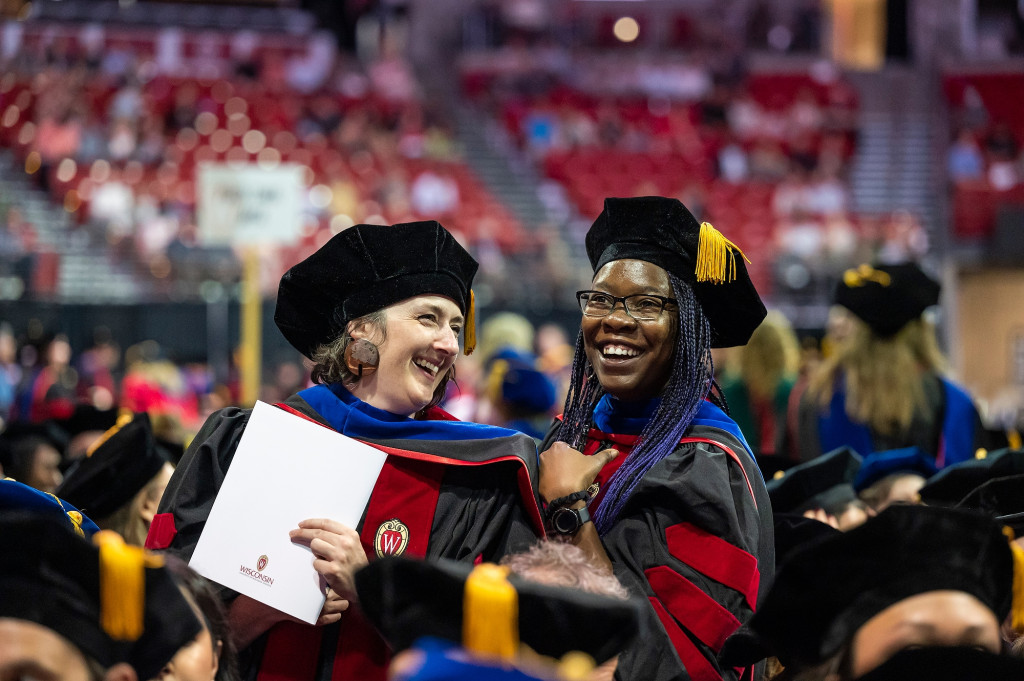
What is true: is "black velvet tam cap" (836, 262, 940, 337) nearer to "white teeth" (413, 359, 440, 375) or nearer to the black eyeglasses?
the black eyeglasses

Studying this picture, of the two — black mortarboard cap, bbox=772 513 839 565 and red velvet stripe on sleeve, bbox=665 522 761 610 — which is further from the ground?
red velvet stripe on sleeve, bbox=665 522 761 610

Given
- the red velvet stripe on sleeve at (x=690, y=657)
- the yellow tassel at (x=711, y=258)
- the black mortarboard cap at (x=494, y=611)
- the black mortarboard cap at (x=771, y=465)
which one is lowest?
the black mortarboard cap at (x=771, y=465)

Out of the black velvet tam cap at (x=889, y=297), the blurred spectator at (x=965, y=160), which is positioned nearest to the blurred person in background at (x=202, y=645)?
the black velvet tam cap at (x=889, y=297)

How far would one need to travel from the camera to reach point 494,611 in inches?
54.6

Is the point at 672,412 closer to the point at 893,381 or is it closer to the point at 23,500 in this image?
the point at 23,500

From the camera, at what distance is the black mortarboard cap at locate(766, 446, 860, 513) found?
132 inches

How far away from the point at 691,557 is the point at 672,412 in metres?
0.38

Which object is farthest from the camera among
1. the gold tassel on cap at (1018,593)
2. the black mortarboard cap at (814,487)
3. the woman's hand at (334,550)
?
the black mortarboard cap at (814,487)

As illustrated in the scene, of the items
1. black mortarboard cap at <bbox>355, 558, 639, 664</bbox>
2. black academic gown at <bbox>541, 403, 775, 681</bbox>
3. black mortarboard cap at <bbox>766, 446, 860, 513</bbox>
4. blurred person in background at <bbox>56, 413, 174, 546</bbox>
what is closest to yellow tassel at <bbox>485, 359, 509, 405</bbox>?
black mortarboard cap at <bbox>766, 446, 860, 513</bbox>

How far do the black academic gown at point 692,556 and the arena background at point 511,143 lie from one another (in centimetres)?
982

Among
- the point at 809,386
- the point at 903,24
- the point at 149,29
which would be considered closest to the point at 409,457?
the point at 809,386

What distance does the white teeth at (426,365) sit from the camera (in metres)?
2.47

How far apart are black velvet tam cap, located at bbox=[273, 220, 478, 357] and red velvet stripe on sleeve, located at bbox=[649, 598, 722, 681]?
92cm

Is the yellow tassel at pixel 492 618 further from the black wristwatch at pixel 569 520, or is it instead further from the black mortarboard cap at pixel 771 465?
the black mortarboard cap at pixel 771 465
